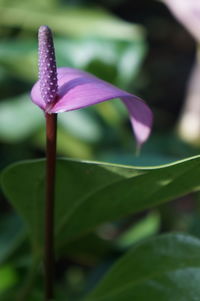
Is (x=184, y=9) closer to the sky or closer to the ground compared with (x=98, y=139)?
closer to the sky

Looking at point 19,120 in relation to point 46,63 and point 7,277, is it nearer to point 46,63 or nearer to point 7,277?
point 7,277

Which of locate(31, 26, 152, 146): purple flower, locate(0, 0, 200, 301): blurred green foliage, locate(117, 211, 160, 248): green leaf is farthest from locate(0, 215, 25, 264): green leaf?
locate(31, 26, 152, 146): purple flower

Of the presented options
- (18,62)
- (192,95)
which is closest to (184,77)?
(192,95)

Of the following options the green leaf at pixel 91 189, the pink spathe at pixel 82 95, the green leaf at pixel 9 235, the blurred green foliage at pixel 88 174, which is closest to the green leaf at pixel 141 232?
the blurred green foliage at pixel 88 174

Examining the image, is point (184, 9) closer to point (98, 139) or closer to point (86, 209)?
point (98, 139)

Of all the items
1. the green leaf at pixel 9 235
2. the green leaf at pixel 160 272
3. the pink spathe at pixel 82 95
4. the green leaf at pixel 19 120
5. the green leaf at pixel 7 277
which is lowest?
the green leaf at pixel 19 120

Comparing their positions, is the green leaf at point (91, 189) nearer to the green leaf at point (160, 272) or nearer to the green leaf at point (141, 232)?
the green leaf at point (160, 272)
